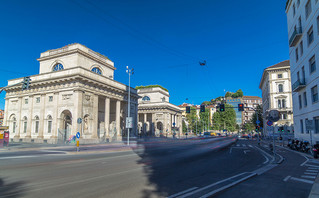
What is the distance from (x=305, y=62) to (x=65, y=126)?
34773 mm

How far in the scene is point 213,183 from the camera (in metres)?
6.82

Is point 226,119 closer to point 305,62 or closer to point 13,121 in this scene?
point 305,62

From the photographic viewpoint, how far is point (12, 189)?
238 inches

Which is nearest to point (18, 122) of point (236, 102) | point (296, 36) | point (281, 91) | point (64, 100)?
point (64, 100)

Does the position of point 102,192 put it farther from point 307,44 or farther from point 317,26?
point 307,44

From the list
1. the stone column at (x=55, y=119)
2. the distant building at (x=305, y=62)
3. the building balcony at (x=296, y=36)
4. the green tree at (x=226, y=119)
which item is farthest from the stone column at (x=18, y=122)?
the green tree at (x=226, y=119)

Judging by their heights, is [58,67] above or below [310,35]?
above

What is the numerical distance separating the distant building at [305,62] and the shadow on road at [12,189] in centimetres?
2184

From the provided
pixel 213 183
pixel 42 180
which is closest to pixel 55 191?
pixel 42 180

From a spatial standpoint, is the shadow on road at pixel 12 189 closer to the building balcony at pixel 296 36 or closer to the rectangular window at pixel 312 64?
the rectangular window at pixel 312 64

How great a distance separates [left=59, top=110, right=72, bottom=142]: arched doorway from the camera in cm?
3130

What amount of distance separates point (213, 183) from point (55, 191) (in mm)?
4861

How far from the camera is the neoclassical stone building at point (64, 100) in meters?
31.2

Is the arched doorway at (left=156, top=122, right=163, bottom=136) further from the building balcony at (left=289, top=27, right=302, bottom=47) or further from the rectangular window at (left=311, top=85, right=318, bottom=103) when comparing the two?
the rectangular window at (left=311, top=85, right=318, bottom=103)
